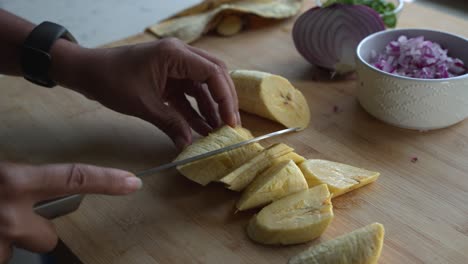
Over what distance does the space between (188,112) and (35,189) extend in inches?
24.4

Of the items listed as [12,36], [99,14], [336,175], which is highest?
[12,36]

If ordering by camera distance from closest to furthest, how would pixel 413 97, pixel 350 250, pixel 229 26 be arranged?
1. pixel 350 250
2. pixel 413 97
3. pixel 229 26

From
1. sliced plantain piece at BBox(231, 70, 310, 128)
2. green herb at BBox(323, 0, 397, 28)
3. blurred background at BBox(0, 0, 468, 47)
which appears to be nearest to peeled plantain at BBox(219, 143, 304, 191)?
sliced plantain piece at BBox(231, 70, 310, 128)

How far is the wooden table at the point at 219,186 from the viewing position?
113 cm

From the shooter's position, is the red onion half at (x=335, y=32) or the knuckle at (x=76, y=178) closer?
the knuckle at (x=76, y=178)

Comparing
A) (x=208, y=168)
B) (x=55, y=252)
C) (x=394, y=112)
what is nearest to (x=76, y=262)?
(x=55, y=252)

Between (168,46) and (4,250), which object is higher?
(168,46)

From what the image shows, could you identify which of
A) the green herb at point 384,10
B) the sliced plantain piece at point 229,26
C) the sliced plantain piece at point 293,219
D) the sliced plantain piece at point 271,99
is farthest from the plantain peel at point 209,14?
the sliced plantain piece at point 293,219

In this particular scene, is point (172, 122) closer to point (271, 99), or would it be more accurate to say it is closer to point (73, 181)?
point (271, 99)

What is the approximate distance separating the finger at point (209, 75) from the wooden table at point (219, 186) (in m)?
0.16

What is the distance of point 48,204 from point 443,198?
86 centimetres

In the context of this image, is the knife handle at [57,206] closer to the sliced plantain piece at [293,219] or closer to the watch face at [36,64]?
the sliced plantain piece at [293,219]

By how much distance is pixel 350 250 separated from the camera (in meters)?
1.03

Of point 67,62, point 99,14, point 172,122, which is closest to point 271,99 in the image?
point 172,122
